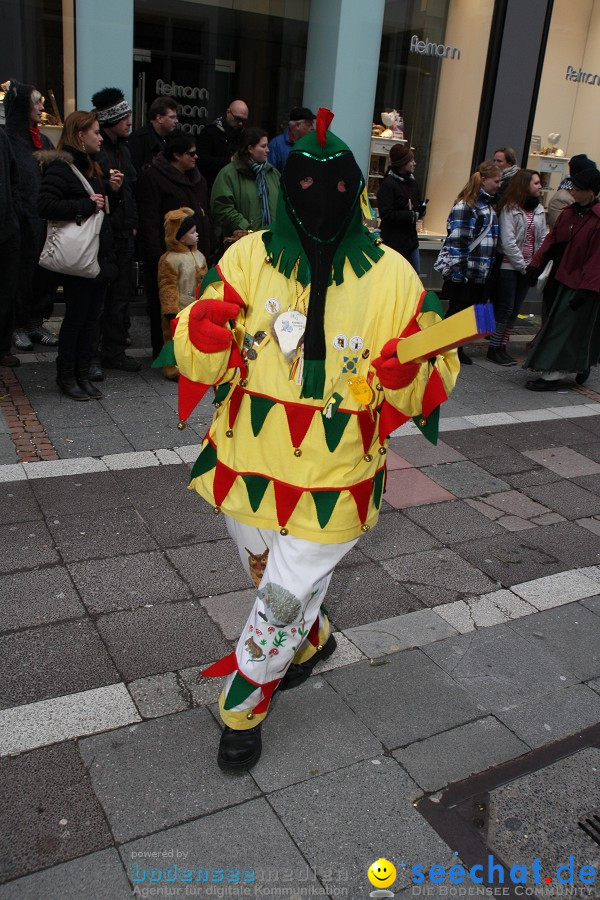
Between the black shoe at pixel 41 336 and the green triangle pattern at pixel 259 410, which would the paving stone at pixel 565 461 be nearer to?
the green triangle pattern at pixel 259 410

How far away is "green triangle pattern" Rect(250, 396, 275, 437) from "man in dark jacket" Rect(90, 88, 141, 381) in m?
3.88

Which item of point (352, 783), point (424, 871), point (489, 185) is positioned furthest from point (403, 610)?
point (489, 185)

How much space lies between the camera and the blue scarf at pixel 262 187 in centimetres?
702

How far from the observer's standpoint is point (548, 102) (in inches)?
431

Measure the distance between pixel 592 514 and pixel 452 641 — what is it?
1.99 metres

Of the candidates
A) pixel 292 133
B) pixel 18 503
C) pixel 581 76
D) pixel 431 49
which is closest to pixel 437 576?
pixel 18 503

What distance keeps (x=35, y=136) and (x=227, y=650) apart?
4.81 metres

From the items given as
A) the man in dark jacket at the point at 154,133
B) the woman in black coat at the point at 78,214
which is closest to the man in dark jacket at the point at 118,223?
the woman in black coat at the point at 78,214

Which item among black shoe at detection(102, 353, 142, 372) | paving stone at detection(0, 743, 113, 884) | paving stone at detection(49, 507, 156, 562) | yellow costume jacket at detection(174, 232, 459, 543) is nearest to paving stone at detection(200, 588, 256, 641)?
paving stone at detection(49, 507, 156, 562)

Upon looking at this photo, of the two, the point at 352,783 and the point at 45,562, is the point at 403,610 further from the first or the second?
the point at 45,562

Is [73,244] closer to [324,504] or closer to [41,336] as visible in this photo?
[41,336]

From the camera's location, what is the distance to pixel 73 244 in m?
5.56

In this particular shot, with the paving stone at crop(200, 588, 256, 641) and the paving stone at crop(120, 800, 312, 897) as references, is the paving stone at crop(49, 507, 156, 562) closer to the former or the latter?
the paving stone at crop(200, 588, 256, 641)

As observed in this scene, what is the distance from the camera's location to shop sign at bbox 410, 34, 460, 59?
10023 mm
